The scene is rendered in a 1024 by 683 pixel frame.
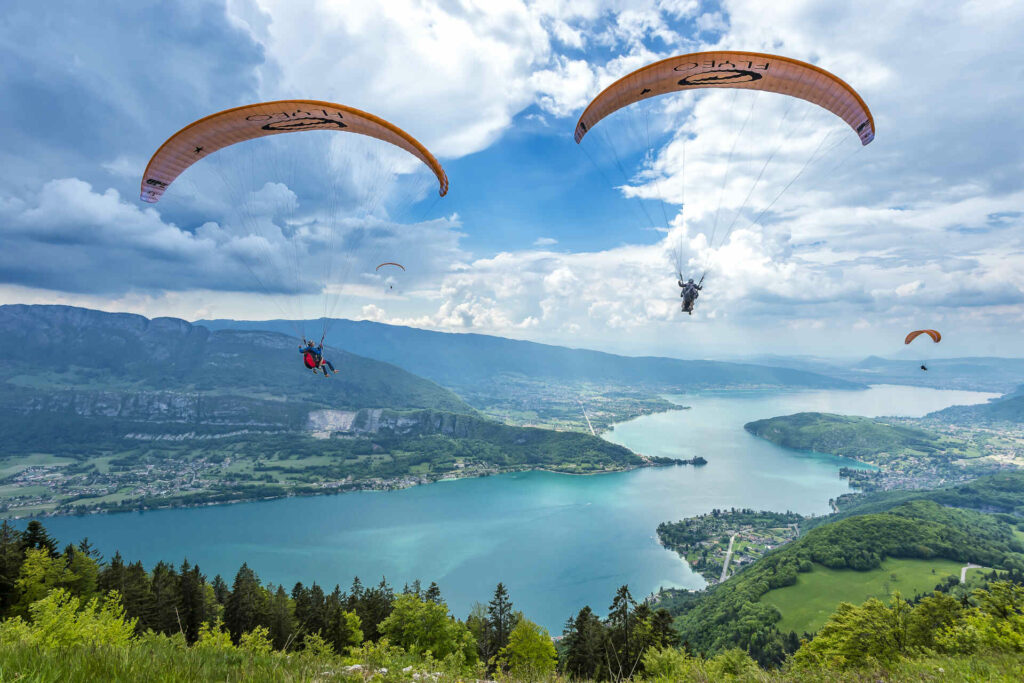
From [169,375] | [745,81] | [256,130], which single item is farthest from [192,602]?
[169,375]

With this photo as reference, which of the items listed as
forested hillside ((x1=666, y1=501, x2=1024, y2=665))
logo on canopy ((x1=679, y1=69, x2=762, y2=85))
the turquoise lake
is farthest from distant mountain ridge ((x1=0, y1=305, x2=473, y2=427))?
logo on canopy ((x1=679, y1=69, x2=762, y2=85))

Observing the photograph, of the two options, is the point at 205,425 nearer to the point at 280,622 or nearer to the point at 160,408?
the point at 160,408

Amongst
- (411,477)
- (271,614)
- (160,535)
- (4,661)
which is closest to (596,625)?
(271,614)

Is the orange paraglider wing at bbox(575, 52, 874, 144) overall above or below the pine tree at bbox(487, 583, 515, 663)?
above

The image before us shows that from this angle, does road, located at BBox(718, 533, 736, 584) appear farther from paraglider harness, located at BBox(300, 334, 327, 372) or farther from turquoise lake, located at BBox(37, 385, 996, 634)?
paraglider harness, located at BBox(300, 334, 327, 372)

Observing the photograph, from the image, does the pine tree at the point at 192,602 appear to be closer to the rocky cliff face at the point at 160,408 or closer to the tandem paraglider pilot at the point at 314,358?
the tandem paraglider pilot at the point at 314,358

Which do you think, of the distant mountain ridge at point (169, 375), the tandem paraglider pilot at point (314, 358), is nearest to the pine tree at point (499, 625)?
the tandem paraglider pilot at point (314, 358)

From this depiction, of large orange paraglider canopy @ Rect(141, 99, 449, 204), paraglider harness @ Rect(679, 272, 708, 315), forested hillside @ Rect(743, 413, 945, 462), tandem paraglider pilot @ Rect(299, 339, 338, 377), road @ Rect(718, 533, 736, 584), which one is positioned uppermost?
large orange paraglider canopy @ Rect(141, 99, 449, 204)
